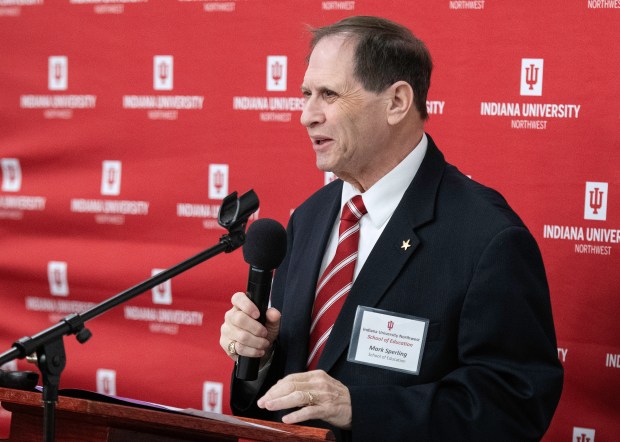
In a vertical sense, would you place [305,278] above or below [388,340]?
above

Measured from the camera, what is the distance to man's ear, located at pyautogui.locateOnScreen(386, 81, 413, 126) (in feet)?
6.75

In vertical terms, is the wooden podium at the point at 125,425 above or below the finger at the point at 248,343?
below

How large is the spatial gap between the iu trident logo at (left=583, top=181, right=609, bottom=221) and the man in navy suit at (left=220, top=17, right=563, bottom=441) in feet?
2.36

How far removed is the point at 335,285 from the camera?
202 cm

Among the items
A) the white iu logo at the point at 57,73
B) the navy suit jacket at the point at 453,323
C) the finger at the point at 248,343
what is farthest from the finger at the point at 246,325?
the white iu logo at the point at 57,73

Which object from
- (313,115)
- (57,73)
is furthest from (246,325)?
(57,73)

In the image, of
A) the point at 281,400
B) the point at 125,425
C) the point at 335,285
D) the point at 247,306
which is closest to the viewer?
the point at 125,425

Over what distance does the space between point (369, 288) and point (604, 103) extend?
1.09m

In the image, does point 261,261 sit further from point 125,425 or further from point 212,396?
point 212,396

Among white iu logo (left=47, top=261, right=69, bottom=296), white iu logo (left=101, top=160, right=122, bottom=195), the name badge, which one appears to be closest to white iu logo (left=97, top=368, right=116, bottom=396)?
white iu logo (left=47, top=261, right=69, bottom=296)

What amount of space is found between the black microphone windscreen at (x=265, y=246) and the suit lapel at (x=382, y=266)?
11.5 inches

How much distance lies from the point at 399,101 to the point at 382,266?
428 millimetres

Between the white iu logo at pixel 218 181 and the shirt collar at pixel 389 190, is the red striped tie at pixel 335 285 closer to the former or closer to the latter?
the shirt collar at pixel 389 190

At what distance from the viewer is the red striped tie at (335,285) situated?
2.01 meters
